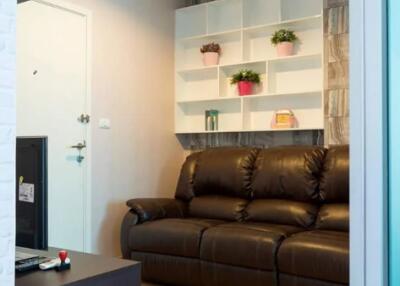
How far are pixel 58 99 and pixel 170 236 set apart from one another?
1.39 m

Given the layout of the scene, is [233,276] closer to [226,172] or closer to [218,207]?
[218,207]

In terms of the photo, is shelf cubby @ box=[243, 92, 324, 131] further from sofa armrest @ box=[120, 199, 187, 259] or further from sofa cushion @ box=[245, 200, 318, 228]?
sofa armrest @ box=[120, 199, 187, 259]

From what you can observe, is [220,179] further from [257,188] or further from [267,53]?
[267,53]

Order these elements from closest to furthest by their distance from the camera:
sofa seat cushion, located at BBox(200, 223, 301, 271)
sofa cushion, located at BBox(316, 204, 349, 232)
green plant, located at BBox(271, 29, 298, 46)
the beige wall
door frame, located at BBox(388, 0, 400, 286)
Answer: door frame, located at BBox(388, 0, 400, 286), sofa seat cushion, located at BBox(200, 223, 301, 271), sofa cushion, located at BBox(316, 204, 349, 232), the beige wall, green plant, located at BBox(271, 29, 298, 46)

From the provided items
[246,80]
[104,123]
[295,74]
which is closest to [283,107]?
[295,74]

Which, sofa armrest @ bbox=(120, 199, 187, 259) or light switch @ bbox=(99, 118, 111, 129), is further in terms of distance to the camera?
light switch @ bbox=(99, 118, 111, 129)

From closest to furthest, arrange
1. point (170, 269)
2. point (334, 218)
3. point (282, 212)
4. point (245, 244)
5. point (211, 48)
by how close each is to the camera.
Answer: point (245, 244)
point (334, 218)
point (170, 269)
point (282, 212)
point (211, 48)

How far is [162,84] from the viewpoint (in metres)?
4.77

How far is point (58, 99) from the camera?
3.76 metres

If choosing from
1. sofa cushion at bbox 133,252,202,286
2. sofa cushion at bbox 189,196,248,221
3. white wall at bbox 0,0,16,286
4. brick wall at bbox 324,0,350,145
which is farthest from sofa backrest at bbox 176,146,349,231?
white wall at bbox 0,0,16,286

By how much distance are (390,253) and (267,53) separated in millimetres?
3938

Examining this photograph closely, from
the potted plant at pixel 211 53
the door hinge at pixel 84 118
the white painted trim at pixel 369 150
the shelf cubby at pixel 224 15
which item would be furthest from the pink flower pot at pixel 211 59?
the white painted trim at pixel 369 150

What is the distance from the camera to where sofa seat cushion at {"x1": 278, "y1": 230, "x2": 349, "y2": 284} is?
2744 mm

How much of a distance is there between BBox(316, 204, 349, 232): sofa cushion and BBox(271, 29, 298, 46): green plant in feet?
5.14
